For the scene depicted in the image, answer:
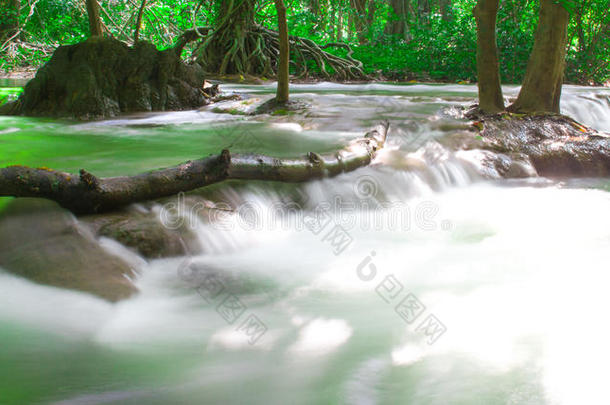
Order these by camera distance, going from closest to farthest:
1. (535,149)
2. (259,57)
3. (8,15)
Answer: (535,149) < (259,57) < (8,15)

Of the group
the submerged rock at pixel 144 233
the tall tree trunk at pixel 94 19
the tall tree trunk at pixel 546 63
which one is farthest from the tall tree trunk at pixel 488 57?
the tall tree trunk at pixel 94 19

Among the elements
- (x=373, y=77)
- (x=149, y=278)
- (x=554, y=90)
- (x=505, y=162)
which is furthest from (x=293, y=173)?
(x=373, y=77)

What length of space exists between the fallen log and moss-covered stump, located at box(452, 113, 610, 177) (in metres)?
1.77

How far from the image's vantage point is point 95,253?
9.65 ft

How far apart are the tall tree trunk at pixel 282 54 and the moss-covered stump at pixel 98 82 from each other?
5.83 ft

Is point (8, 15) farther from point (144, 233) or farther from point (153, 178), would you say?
point (144, 233)

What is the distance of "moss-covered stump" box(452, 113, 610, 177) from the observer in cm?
561

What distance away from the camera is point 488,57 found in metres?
Answer: 6.53

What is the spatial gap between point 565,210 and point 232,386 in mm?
3696

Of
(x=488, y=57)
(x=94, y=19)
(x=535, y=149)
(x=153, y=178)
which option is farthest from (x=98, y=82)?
(x=535, y=149)

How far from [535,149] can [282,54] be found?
3325mm

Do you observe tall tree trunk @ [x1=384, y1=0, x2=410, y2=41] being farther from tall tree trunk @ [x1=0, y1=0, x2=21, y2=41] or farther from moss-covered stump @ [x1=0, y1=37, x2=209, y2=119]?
moss-covered stump @ [x1=0, y1=37, x2=209, y2=119]

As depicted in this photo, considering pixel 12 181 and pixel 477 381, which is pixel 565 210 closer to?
pixel 477 381

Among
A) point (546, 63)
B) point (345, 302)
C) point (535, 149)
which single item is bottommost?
point (345, 302)
